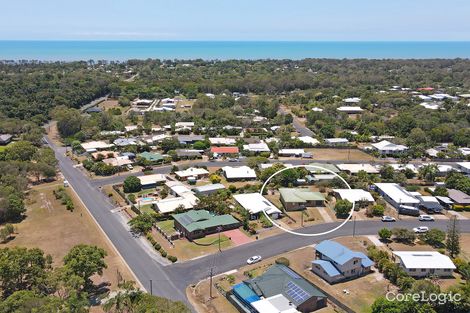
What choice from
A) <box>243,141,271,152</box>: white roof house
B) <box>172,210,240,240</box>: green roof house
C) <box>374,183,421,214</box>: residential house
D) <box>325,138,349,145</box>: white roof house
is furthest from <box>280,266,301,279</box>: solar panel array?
<box>325,138,349,145</box>: white roof house

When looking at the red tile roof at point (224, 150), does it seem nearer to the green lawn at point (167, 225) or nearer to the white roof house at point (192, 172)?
the white roof house at point (192, 172)

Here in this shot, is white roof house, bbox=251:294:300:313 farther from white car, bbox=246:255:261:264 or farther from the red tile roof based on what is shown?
the red tile roof

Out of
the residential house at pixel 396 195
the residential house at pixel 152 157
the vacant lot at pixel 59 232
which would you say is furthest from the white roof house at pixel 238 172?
the vacant lot at pixel 59 232

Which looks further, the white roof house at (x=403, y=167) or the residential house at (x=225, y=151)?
the residential house at (x=225, y=151)

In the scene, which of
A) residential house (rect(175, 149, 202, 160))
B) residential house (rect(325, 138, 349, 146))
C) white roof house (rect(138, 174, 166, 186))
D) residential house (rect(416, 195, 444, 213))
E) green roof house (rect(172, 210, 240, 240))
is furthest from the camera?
residential house (rect(325, 138, 349, 146))

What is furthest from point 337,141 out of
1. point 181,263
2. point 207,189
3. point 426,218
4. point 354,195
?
point 181,263

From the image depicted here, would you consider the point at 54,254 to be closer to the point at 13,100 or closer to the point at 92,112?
the point at 92,112
